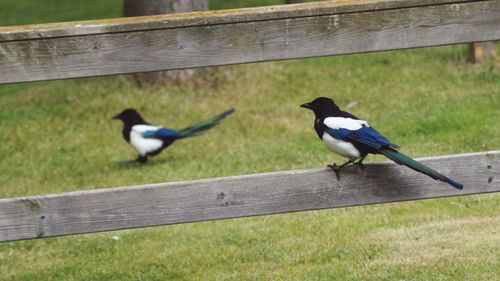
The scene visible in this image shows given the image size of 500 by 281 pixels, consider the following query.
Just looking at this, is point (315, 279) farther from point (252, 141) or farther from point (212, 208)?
point (252, 141)

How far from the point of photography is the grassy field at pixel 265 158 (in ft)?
18.7

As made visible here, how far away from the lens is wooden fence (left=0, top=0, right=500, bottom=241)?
4.09 metres

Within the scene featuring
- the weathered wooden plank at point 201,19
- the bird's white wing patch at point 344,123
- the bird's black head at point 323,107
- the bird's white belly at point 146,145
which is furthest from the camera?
the bird's white belly at point 146,145

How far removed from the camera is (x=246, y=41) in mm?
4129

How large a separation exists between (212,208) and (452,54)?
303 inches

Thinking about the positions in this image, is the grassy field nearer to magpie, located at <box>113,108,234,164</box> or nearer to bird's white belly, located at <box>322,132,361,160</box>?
magpie, located at <box>113,108,234,164</box>

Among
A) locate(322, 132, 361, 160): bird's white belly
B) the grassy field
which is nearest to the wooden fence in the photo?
locate(322, 132, 361, 160): bird's white belly

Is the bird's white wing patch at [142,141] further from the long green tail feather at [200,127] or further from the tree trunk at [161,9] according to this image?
the tree trunk at [161,9]

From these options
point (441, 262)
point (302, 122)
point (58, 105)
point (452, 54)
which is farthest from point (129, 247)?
point (452, 54)

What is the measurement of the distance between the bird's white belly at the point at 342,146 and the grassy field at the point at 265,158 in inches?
31.7

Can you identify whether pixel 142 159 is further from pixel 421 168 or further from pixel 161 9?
pixel 421 168

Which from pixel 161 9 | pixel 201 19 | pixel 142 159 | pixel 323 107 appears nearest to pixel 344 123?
pixel 323 107

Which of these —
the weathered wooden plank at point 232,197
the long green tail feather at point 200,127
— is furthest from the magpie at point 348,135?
the long green tail feather at point 200,127

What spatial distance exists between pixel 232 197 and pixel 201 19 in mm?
756
